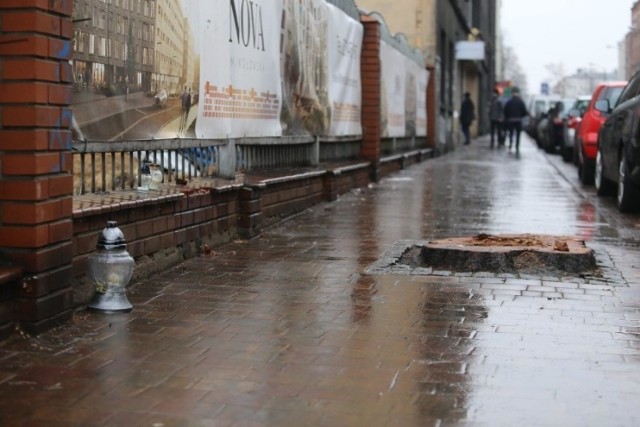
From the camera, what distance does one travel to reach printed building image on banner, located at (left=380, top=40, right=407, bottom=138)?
60.7 feet

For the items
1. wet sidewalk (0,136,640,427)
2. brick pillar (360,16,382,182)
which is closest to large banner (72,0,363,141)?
wet sidewalk (0,136,640,427)

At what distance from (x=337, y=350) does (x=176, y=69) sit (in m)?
3.57

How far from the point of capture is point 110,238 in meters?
5.95

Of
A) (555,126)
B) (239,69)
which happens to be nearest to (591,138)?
(239,69)

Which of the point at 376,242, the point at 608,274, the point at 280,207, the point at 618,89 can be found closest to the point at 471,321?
the point at 608,274

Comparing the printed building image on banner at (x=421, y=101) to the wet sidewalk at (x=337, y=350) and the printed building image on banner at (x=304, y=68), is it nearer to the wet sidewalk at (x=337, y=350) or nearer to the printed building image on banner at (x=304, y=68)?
the printed building image on banner at (x=304, y=68)

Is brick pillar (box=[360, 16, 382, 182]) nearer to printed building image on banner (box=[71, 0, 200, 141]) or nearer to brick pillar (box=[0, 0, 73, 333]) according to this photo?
printed building image on banner (box=[71, 0, 200, 141])

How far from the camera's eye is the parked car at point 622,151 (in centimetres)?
1146

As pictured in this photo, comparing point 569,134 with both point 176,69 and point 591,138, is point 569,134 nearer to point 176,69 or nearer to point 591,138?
point 591,138

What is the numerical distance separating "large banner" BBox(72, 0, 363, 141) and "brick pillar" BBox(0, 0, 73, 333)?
1006 mm

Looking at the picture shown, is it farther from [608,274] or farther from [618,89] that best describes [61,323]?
[618,89]

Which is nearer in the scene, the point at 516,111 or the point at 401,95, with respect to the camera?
the point at 401,95

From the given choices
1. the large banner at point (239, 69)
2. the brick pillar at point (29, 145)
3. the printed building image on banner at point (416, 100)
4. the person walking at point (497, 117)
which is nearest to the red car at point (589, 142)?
the printed building image on banner at point (416, 100)

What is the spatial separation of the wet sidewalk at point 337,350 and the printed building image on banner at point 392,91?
9.99 meters
